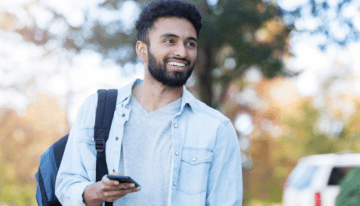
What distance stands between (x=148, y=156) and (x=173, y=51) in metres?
0.62

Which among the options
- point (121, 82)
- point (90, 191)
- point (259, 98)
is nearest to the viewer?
point (90, 191)

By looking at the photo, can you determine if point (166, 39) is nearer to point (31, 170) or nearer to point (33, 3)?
point (33, 3)

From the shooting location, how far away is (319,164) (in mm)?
9539

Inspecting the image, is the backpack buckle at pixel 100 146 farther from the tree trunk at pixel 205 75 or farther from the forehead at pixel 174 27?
the tree trunk at pixel 205 75

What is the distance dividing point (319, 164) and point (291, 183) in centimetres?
115

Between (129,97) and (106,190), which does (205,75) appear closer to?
(129,97)

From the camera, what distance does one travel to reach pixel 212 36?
9594mm

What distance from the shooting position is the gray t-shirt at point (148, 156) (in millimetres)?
2330

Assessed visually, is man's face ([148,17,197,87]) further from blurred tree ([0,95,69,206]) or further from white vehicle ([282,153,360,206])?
blurred tree ([0,95,69,206])

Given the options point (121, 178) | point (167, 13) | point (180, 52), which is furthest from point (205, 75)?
point (121, 178)

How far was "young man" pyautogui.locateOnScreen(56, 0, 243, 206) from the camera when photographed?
233 centimetres

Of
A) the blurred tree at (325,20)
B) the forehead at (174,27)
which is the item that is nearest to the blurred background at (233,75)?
the blurred tree at (325,20)

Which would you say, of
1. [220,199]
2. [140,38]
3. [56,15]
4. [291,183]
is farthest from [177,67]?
[56,15]

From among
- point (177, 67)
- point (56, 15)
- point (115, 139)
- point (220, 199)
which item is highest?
point (56, 15)
